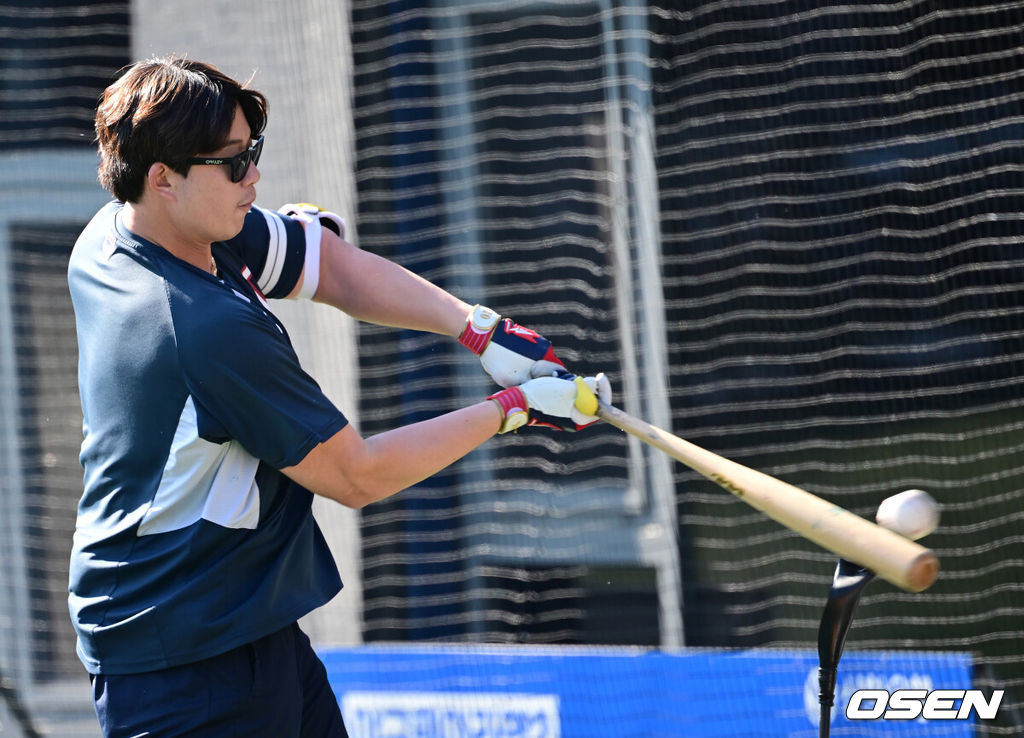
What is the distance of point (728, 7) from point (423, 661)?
7.80 feet

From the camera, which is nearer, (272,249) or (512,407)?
(512,407)

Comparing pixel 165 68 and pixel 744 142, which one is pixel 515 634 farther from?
pixel 165 68

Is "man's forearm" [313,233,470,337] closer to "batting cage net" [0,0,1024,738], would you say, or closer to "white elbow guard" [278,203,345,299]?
"white elbow guard" [278,203,345,299]

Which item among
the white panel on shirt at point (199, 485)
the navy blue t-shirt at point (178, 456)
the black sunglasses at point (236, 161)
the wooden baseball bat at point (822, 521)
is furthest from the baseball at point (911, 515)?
the black sunglasses at point (236, 161)

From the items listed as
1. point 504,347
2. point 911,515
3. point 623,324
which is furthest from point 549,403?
point 623,324

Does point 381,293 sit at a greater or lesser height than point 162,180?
lesser

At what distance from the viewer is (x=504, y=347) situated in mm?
2352

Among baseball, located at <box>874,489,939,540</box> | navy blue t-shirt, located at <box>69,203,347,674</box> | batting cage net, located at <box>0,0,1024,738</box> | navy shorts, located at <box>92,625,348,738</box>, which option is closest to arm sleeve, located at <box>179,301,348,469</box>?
navy blue t-shirt, located at <box>69,203,347,674</box>

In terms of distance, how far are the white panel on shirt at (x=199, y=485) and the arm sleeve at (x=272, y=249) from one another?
0.52 metres

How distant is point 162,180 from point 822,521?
1.19m

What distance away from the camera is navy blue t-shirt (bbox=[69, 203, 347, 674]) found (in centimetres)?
177

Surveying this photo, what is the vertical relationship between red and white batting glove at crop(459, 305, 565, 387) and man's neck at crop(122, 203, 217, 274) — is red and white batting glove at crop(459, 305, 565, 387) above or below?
below

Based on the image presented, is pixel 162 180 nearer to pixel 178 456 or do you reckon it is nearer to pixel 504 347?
pixel 178 456

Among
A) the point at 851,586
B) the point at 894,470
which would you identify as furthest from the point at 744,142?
the point at 851,586
